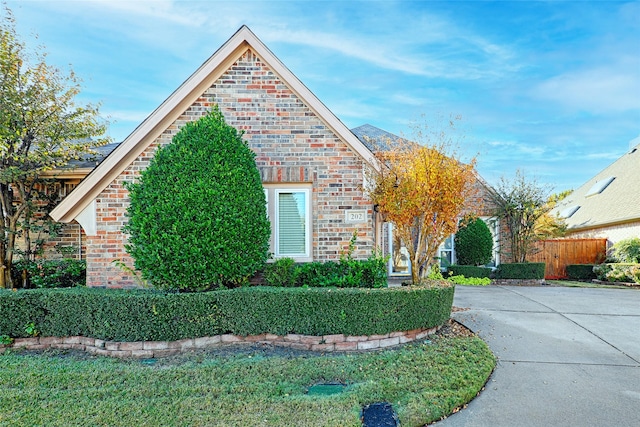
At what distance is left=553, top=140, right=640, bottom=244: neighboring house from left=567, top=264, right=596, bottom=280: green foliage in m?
2.09

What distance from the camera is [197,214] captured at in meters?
6.12

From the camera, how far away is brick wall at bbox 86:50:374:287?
7449 mm

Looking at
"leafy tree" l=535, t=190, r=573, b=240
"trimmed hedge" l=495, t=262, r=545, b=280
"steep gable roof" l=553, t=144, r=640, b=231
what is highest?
"steep gable roof" l=553, t=144, r=640, b=231

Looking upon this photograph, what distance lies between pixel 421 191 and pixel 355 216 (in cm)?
137

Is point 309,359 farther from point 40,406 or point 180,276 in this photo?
point 40,406

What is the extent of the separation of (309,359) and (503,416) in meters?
2.51

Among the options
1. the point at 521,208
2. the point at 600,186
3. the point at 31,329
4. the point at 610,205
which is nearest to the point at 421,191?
the point at 31,329

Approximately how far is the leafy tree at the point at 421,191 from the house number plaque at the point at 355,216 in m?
0.34

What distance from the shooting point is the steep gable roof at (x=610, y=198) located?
16809 millimetres

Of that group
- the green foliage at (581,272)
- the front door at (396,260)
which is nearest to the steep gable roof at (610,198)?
the green foliage at (581,272)

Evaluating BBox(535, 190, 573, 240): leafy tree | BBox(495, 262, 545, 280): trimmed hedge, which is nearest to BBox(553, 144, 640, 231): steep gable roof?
BBox(535, 190, 573, 240): leafy tree

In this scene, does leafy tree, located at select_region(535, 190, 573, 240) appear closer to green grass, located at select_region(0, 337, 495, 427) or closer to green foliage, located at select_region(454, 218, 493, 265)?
green foliage, located at select_region(454, 218, 493, 265)

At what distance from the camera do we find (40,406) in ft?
12.9

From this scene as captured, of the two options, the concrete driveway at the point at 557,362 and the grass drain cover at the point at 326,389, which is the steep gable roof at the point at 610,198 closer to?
the concrete driveway at the point at 557,362
